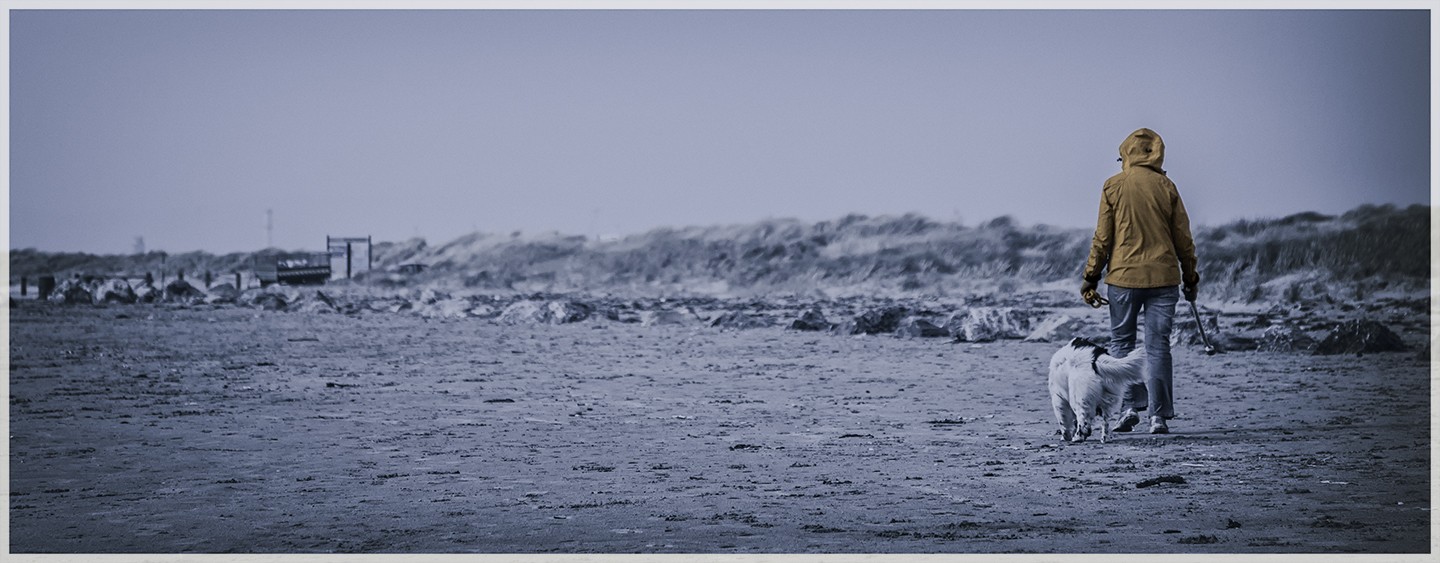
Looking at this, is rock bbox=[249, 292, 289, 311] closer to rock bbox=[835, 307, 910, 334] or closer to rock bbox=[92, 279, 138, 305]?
rock bbox=[92, 279, 138, 305]

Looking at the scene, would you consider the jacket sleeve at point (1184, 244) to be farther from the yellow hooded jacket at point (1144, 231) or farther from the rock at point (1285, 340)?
the rock at point (1285, 340)

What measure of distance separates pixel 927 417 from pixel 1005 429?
0.48m

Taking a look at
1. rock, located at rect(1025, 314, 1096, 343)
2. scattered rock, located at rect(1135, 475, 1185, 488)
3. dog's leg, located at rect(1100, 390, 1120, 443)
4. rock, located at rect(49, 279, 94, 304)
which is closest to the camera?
scattered rock, located at rect(1135, 475, 1185, 488)

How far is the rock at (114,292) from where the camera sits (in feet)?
35.7

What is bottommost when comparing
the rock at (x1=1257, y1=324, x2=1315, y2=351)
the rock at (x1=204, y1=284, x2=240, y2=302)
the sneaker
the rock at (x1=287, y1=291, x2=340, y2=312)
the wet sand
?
the wet sand

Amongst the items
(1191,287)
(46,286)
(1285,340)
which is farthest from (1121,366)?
(46,286)

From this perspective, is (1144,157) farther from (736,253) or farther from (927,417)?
(736,253)

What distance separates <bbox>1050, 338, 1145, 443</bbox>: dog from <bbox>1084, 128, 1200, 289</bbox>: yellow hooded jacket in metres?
0.25

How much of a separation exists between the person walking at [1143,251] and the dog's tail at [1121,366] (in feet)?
0.08

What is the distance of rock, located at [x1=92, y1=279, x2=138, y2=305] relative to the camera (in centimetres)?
1087

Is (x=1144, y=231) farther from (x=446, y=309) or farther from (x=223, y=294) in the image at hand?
→ (x=223, y=294)

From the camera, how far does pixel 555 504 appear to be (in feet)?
12.9

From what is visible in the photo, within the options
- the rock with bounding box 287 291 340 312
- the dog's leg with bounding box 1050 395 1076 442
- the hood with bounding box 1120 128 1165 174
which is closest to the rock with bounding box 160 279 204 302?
the rock with bounding box 287 291 340 312

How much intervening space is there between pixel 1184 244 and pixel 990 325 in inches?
180
